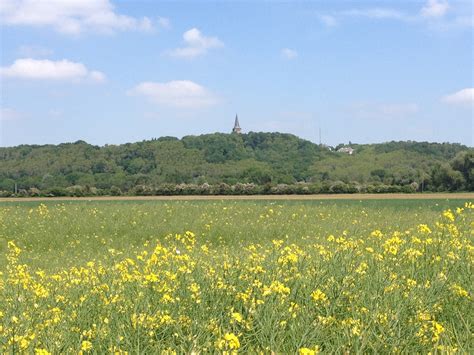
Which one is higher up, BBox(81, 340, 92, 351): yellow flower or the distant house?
the distant house

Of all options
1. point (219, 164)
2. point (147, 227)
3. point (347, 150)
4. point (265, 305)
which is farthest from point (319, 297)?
point (347, 150)

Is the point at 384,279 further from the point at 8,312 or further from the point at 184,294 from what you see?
the point at 8,312

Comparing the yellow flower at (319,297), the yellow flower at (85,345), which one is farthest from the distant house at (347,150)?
the yellow flower at (85,345)

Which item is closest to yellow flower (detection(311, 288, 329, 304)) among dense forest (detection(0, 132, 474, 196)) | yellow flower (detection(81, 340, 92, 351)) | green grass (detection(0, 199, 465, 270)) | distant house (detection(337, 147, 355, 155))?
yellow flower (detection(81, 340, 92, 351))

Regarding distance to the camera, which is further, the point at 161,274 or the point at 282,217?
the point at 282,217

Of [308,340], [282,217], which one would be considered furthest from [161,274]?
[282,217]

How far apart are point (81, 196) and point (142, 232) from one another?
47089 mm

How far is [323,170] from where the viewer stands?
98.4m

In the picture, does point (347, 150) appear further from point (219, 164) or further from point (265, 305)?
point (265, 305)

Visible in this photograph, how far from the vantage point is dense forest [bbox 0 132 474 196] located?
74.9 metres

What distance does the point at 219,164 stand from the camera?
10456 cm

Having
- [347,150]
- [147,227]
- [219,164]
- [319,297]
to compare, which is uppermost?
[347,150]

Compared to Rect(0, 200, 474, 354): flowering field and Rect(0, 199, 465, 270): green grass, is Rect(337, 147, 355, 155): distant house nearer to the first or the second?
Rect(0, 199, 465, 270): green grass

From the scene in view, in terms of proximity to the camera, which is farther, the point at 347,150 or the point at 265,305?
the point at 347,150
